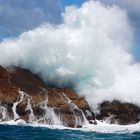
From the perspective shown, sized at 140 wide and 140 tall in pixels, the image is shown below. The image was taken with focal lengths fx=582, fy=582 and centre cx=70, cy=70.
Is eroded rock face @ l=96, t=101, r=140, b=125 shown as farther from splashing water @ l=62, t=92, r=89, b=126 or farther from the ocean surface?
the ocean surface

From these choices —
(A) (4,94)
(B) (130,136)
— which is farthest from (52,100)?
(B) (130,136)

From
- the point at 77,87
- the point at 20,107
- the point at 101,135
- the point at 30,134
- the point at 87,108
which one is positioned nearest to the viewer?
the point at 30,134

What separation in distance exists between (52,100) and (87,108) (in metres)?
3.16

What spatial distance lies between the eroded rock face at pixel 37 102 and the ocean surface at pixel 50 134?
6.79ft

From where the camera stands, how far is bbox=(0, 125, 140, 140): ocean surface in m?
32.8

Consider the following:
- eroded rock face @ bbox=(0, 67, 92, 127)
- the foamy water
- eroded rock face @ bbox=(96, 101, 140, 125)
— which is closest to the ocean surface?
the foamy water

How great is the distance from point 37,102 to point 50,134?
6274 mm

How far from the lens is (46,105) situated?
4084 centimetres

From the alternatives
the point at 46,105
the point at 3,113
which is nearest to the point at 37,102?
Answer: the point at 46,105

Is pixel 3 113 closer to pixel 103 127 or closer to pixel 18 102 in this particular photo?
pixel 18 102

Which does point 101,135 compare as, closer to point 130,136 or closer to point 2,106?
point 130,136

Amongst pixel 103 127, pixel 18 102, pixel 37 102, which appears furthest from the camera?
pixel 103 127

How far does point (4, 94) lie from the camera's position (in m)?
40.2

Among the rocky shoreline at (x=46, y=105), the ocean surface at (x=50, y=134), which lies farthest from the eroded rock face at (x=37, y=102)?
the ocean surface at (x=50, y=134)
